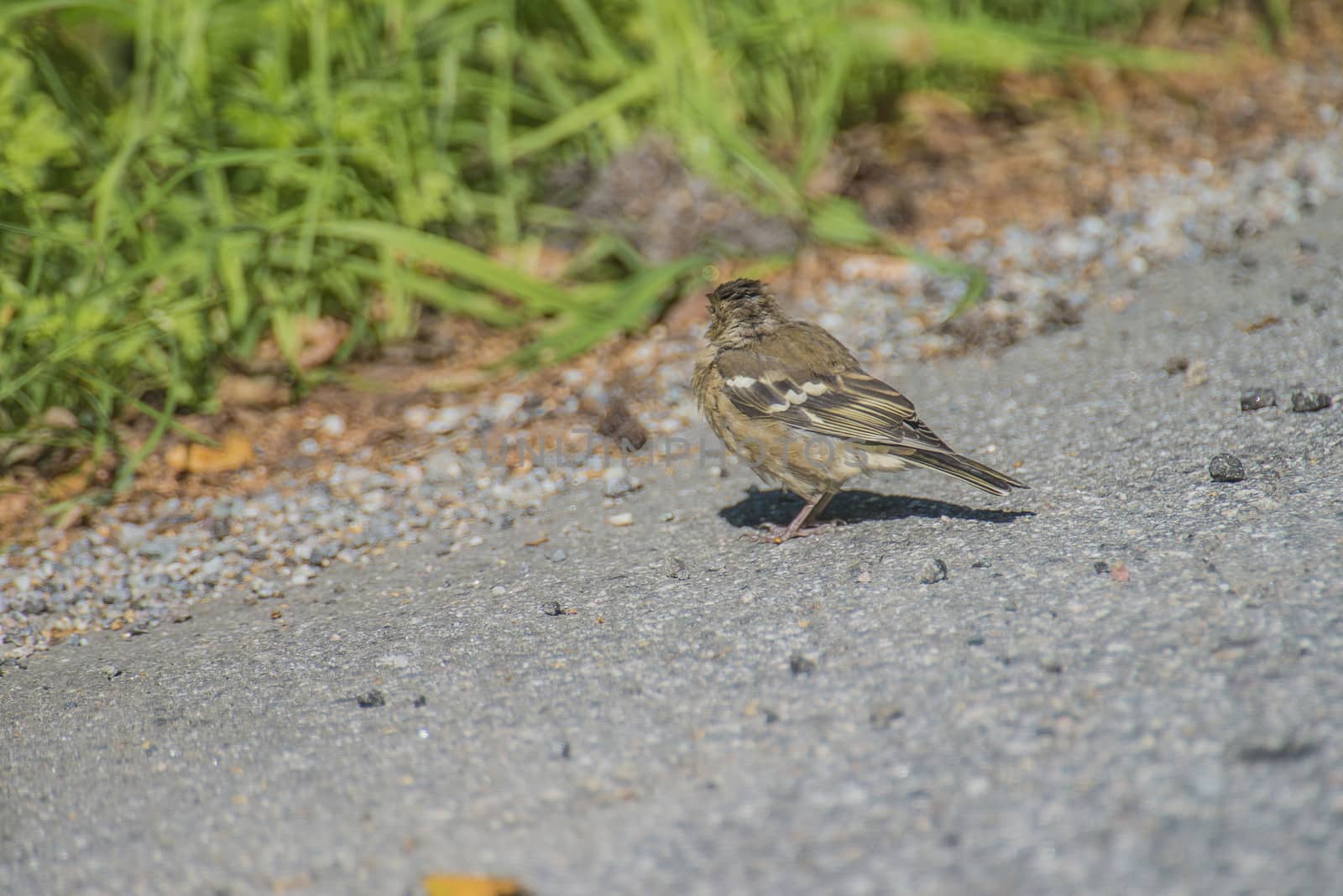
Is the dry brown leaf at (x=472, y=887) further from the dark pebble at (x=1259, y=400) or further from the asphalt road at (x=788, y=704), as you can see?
the dark pebble at (x=1259, y=400)

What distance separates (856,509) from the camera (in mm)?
4520

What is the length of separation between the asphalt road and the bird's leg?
0.11 meters

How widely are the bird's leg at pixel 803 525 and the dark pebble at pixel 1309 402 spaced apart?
164 centimetres

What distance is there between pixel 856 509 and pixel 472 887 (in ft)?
8.03

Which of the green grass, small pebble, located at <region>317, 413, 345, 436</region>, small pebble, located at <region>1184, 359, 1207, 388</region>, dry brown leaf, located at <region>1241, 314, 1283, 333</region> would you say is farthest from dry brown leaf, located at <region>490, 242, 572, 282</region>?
dry brown leaf, located at <region>1241, 314, 1283, 333</region>

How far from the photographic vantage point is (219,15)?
5.89 metres

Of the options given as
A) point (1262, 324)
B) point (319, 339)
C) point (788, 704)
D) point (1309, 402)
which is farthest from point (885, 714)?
point (319, 339)

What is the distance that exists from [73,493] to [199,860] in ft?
9.20

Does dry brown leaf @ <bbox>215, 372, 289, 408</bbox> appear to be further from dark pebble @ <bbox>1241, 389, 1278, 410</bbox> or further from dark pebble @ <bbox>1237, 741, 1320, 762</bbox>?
dark pebble @ <bbox>1237, 741, 1320, 762</bbox>

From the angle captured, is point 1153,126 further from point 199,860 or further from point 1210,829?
point 199,860

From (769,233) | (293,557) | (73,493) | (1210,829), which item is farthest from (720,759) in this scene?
(769,233)

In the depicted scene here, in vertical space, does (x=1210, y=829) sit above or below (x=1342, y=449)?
above

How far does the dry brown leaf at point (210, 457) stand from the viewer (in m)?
5.20

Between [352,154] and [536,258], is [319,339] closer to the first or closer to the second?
[352,154]
